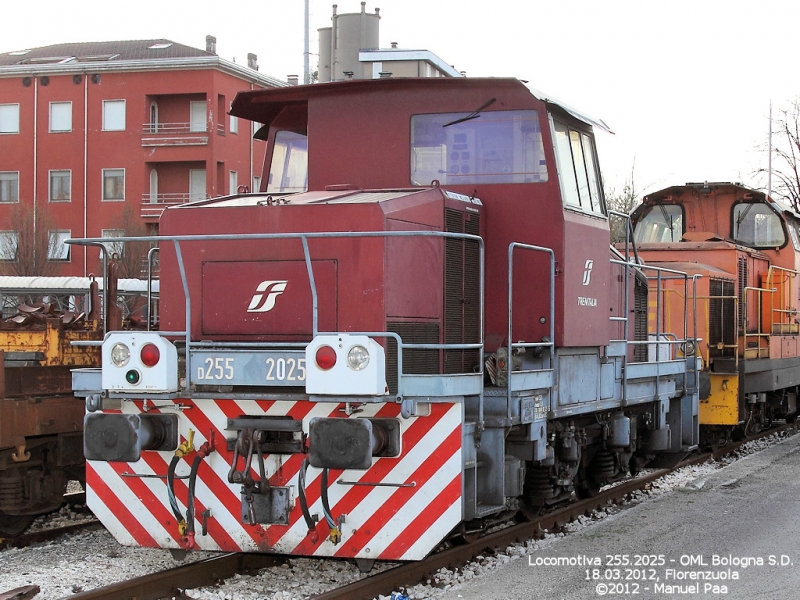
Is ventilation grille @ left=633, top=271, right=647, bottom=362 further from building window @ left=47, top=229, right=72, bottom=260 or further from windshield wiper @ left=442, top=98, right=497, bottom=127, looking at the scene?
building window @ left=47, top=229, right=72, bottom=260

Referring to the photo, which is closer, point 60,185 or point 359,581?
point 359,581

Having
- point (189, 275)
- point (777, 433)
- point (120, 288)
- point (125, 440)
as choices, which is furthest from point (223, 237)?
point (777, 433)

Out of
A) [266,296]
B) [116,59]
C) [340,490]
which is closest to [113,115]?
[116,59]

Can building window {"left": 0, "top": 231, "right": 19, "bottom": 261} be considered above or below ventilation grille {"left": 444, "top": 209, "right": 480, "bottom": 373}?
above

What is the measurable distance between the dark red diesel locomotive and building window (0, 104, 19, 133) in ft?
123

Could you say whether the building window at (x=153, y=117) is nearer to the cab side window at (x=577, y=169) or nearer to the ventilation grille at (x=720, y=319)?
the ventilation grille at (x=720, y=319)

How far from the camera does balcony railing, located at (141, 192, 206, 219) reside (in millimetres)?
40781

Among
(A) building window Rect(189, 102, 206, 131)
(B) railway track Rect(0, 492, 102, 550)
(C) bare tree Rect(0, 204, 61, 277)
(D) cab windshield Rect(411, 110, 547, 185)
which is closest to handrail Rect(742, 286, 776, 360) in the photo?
(D) cab windshield Rect(411, 110, 547, 185)

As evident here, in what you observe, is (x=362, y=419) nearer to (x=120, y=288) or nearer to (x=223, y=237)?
(x=223, y=237)

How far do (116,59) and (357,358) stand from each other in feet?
129

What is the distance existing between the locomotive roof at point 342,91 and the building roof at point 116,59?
32.4 m

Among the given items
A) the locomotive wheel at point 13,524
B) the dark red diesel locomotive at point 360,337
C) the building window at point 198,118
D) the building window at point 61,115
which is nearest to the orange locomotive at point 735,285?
the dark red diesel locomotive at point 360,337

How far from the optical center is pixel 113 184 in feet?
136

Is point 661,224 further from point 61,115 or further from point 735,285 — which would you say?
point 61,115
